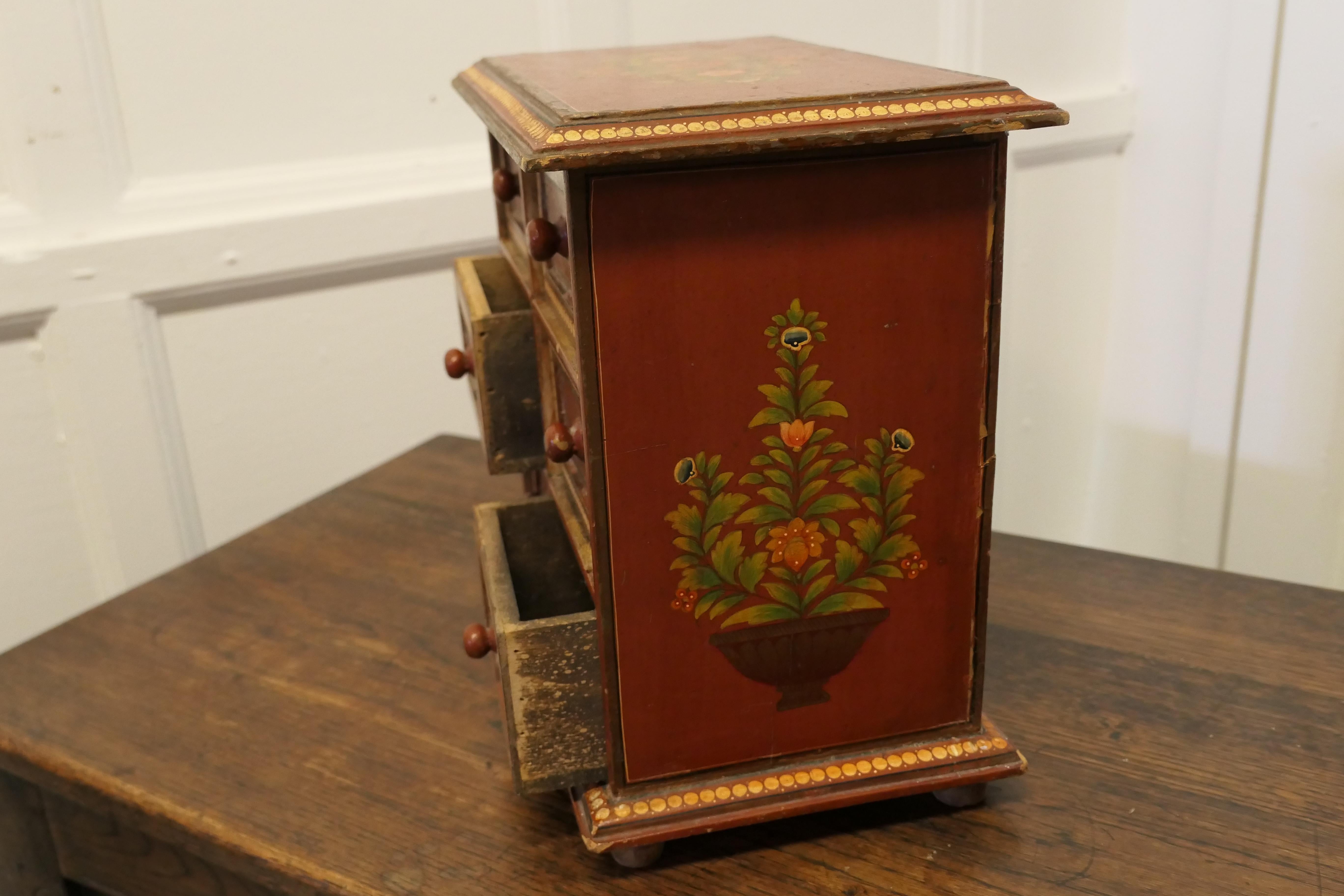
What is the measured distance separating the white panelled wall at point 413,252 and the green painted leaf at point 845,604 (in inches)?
37.4

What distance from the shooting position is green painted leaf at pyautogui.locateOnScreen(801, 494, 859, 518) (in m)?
0.70

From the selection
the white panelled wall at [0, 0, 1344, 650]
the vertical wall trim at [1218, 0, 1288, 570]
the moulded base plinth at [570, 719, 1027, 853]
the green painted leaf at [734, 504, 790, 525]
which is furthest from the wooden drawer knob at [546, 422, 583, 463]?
the vertical wall trim at [1218, 0, 1288, 570]

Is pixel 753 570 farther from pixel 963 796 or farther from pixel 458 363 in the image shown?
pixel 458 363

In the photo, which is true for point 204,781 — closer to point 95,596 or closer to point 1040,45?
point 95,596

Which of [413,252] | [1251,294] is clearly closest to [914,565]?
[413,252]

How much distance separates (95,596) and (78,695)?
51 cm

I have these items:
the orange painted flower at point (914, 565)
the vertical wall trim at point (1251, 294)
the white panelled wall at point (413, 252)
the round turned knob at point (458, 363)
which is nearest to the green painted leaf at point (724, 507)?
the orange painted flower at point (914, 565)

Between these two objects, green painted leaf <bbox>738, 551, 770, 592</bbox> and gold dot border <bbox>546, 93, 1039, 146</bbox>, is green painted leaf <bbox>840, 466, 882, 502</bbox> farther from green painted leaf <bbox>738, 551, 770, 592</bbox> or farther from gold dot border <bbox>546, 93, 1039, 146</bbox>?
gold dot border <bbox>546, 93, 1039, 146</bbox>

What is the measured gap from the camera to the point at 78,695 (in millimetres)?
961

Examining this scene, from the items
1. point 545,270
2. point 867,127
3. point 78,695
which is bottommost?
point 78,695

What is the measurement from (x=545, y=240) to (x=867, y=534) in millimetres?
266

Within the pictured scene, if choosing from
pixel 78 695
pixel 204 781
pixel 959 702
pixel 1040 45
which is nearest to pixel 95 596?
pixel 78 695

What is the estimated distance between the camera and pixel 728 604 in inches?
27.9

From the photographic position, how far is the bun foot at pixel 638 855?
2.38ft
